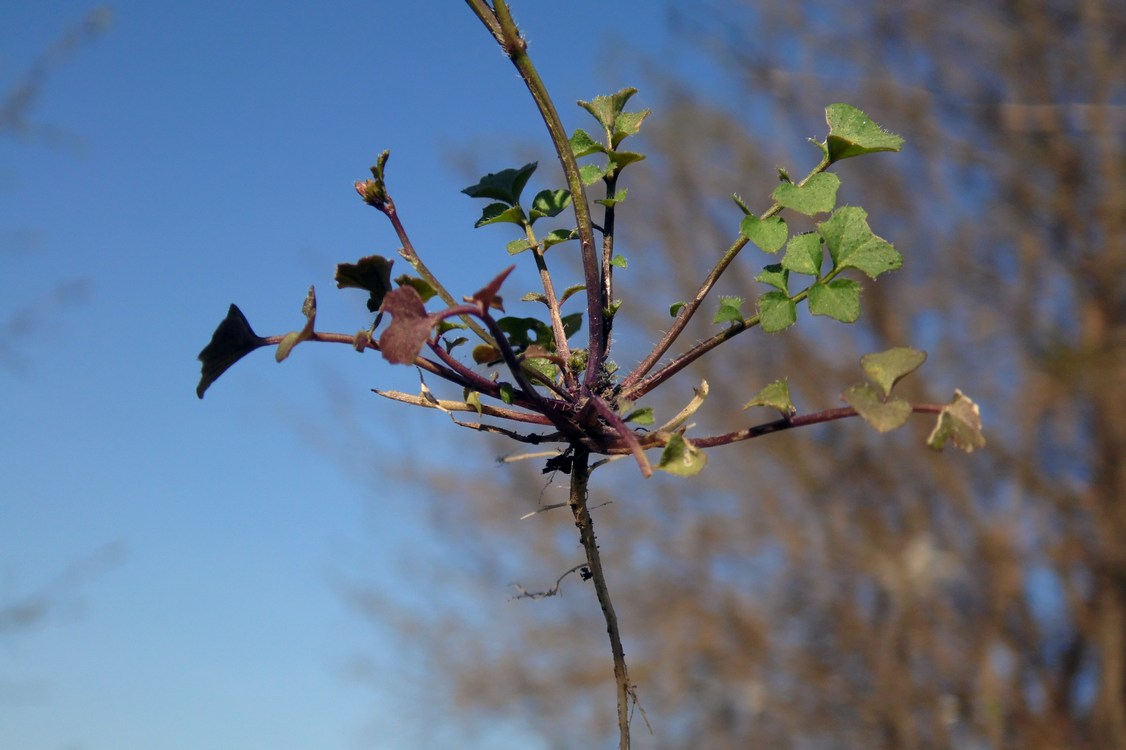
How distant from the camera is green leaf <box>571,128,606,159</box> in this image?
635 millimetres

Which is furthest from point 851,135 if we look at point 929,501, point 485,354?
point 929,501

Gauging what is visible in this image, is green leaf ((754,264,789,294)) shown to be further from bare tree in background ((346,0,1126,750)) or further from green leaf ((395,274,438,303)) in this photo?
bare tree in background ((346,0,1126,750))

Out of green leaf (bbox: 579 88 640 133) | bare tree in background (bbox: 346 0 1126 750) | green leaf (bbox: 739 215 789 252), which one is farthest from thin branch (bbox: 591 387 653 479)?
bare tree in background (bbox: 346 0 1126 750)

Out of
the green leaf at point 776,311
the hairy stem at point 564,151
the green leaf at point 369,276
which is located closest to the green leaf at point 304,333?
the green leaf at point 369,276

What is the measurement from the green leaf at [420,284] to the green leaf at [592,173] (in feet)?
0.47

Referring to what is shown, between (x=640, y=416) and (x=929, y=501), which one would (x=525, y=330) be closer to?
(x=640, y=416)

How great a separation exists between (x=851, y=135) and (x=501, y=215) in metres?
0.23

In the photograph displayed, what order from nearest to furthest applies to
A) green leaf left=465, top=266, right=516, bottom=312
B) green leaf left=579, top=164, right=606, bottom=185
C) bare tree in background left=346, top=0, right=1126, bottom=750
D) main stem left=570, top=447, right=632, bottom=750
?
green leaf left=465, top=266, right=516, bottom=312, main stem left=570, top=447, right=632, bottom=750, green leaf left=579, top=164, right=606, bottom=185, bare tree in background left=346, top=0, right=1126, bottom=750

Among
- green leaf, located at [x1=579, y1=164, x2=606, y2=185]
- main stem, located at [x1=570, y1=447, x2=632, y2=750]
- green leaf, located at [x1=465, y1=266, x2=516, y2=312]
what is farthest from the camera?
green leaf, located at [x1=579, y1=164, x2=606, y2=185]

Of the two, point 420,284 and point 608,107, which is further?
point 608,107

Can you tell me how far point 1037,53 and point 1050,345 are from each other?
70.6 inches

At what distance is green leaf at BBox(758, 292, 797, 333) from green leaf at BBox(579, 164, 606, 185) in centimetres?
14

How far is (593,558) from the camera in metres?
0.51

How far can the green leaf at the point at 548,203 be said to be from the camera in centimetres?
63
